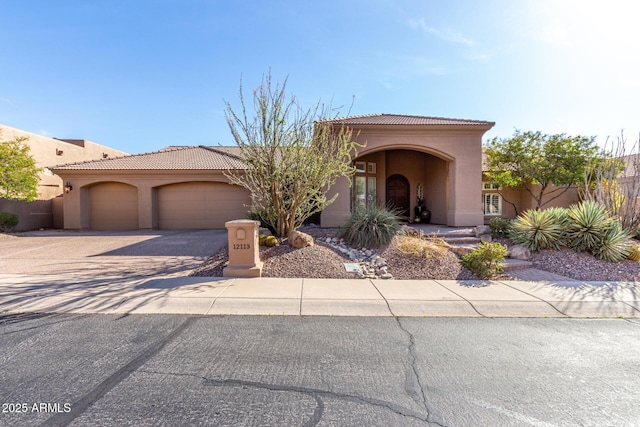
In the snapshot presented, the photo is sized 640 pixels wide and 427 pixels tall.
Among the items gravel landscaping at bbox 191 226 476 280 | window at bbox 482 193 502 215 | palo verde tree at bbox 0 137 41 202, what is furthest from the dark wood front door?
palo verde tree at bbox 0 137 41 202

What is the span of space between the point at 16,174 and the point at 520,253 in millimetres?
21479

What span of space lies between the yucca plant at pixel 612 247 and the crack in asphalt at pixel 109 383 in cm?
1063

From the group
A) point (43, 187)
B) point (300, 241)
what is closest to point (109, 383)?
point (300, 241)

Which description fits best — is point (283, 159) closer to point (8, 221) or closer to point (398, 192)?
point (398, 192)

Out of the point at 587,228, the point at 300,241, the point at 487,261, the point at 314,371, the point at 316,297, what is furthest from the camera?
the point at 587,228

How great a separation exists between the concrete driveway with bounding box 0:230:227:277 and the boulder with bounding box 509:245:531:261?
910 cm

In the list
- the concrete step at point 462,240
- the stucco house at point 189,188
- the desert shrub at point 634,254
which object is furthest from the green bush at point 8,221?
the desert shrub at point 634,254

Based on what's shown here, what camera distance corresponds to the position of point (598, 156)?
42.0 feet

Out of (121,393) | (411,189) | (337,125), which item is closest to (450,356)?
(121,393)

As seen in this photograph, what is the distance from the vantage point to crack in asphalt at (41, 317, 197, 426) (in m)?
2.35

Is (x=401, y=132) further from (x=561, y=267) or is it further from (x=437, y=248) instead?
(x=561, y=267)

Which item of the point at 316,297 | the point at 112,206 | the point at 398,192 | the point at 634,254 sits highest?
the point at 398,192

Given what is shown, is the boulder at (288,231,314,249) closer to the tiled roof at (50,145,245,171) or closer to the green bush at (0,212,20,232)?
the tiled roof at (50,145,245,171)

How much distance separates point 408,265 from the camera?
7.48 meters
